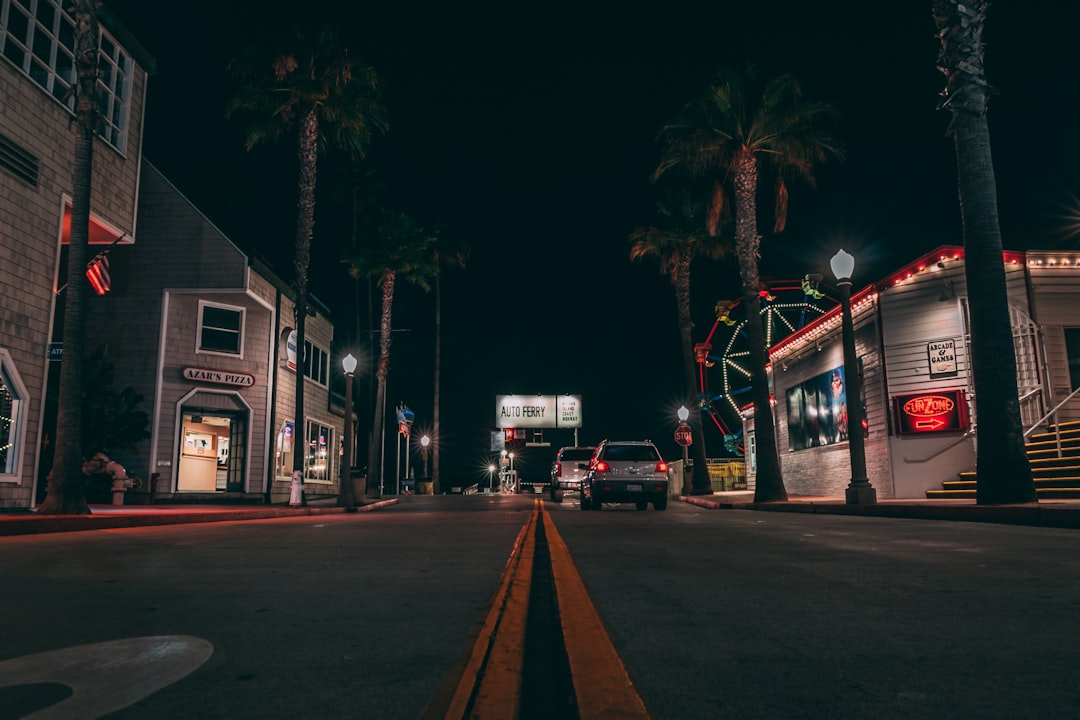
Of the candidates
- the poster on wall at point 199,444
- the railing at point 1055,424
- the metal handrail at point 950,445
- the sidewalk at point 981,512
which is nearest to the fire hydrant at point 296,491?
the poster on wall at point 199,444

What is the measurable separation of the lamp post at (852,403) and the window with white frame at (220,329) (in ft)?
69.9

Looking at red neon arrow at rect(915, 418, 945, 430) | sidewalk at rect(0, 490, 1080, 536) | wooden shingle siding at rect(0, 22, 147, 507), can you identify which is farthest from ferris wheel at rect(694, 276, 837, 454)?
wooden shingle siding at rect(0, 22, 147, 507)

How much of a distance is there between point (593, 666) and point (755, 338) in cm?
2164

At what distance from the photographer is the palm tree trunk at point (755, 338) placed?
22516 millimetres

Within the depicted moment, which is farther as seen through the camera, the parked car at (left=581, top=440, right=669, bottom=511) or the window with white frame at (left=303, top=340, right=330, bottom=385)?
the window with white frame at (left=303, top=340, right=330, bottom=385)

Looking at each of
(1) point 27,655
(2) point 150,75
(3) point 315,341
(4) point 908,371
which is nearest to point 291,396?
(3) point 315,341

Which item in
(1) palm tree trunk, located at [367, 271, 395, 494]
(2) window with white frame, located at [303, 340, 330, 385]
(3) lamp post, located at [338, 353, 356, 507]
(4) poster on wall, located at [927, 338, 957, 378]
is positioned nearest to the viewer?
(4) poster on wall, located at [927, 338, 957, 378]

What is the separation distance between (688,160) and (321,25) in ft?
41.7

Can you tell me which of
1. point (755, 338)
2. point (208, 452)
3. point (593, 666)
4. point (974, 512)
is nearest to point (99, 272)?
point (208, 452)

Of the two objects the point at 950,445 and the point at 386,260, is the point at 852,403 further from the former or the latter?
the point at 386,260

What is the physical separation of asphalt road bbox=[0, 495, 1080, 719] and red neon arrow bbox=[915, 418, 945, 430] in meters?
15.8

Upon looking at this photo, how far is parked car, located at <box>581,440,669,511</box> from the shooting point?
1991cm

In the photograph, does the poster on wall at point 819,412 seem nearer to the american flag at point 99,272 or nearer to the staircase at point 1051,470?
the staircase at point 1051,470

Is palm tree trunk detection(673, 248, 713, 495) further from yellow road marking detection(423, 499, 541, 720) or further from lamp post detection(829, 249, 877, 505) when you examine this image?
yellow road marking detection(423, 499, 541, 720)
